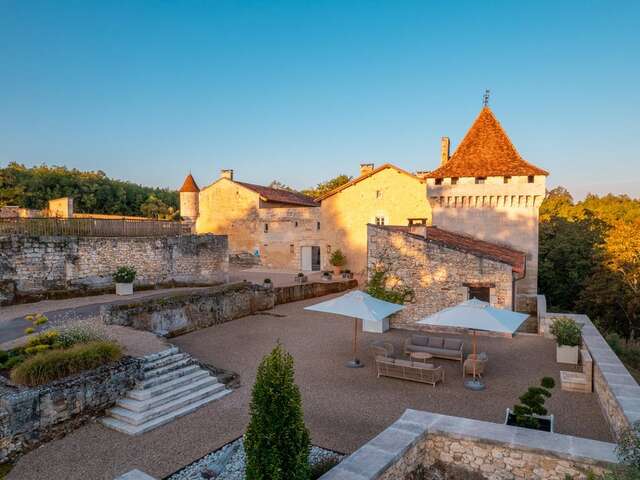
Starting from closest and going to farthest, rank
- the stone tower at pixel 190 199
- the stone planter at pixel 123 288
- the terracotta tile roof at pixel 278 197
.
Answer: the stone planter at pixel 123 288 < the terracotta tile roof at pixel 278 197 < the stone tower at pixel 190 199

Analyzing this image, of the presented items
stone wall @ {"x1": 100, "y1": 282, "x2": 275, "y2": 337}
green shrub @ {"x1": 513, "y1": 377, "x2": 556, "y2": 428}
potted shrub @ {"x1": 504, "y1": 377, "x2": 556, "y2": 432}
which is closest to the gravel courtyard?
stone wall @ {"x1": 100, "y1": 282, "x2": 275, "y2": 337}

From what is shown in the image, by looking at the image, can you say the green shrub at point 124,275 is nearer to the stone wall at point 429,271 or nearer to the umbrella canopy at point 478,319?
the stone wall at point 429,271

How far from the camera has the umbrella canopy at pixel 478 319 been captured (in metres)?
9.61

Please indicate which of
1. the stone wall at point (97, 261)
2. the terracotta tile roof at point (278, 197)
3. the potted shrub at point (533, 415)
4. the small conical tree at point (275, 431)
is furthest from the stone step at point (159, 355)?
the terracotta tile roof at point (278, 197)

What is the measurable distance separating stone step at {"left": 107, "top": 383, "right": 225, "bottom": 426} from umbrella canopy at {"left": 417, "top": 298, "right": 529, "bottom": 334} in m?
5.16

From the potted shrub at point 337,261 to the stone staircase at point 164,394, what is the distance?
1789cm

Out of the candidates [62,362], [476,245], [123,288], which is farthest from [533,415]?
[123,288]

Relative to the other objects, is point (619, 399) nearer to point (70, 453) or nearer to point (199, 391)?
point (199, 391)

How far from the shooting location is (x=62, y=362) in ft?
27.9

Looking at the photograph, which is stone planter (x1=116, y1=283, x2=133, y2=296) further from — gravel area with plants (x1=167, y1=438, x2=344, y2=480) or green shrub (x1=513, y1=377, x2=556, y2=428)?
green shrub (x1=513, y1=377, x2=556, y2=428)

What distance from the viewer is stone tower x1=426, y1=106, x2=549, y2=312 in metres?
19.5

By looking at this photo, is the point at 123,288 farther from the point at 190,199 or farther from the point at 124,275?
the point at 190,199

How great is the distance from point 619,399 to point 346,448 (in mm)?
4449

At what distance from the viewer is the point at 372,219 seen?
28.2m
